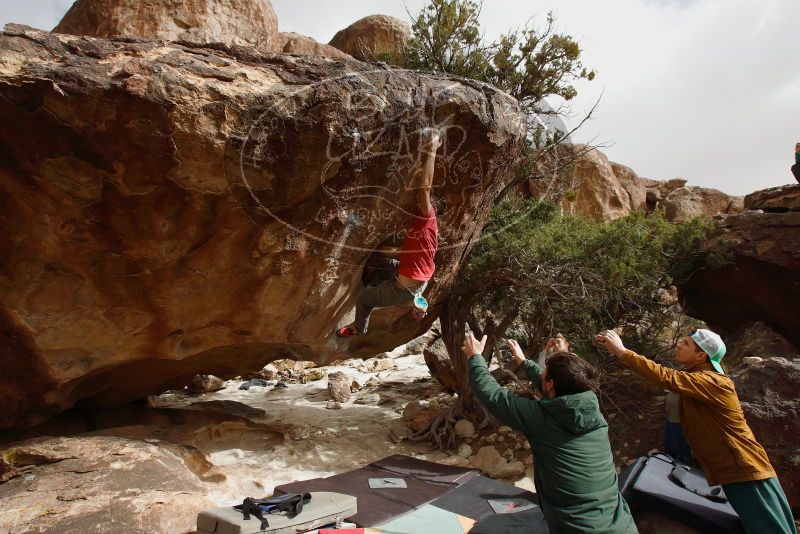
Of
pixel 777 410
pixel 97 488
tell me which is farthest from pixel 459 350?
pixel 97 488


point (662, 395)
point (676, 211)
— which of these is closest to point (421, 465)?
point (662, 395)

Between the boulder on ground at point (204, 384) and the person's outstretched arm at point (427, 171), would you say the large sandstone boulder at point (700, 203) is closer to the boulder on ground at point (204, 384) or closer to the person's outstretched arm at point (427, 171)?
the boulder on ground at point (204, 384)

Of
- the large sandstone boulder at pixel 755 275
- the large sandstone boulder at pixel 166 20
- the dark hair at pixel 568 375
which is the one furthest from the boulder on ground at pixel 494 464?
the large sandstone boulder at pixel 166 20

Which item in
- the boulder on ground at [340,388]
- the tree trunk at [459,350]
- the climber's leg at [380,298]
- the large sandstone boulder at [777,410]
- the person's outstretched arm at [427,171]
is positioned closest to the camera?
the person's outstretched arm at [427,171]

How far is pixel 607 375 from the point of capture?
7.02 metres

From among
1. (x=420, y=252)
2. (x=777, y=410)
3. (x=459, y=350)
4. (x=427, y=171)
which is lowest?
(x=459, y=350)

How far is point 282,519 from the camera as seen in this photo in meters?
3.10

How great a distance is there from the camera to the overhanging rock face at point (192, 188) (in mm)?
3529

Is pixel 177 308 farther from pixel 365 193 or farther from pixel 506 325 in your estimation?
pixel 506 325

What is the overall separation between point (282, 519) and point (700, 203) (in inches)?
682

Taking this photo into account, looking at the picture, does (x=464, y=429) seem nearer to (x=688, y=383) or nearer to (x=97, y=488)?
(x=688, y=383)

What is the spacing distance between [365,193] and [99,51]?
213cm

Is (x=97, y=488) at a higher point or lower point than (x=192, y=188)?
lower

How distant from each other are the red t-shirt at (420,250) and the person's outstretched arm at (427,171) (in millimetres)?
94
